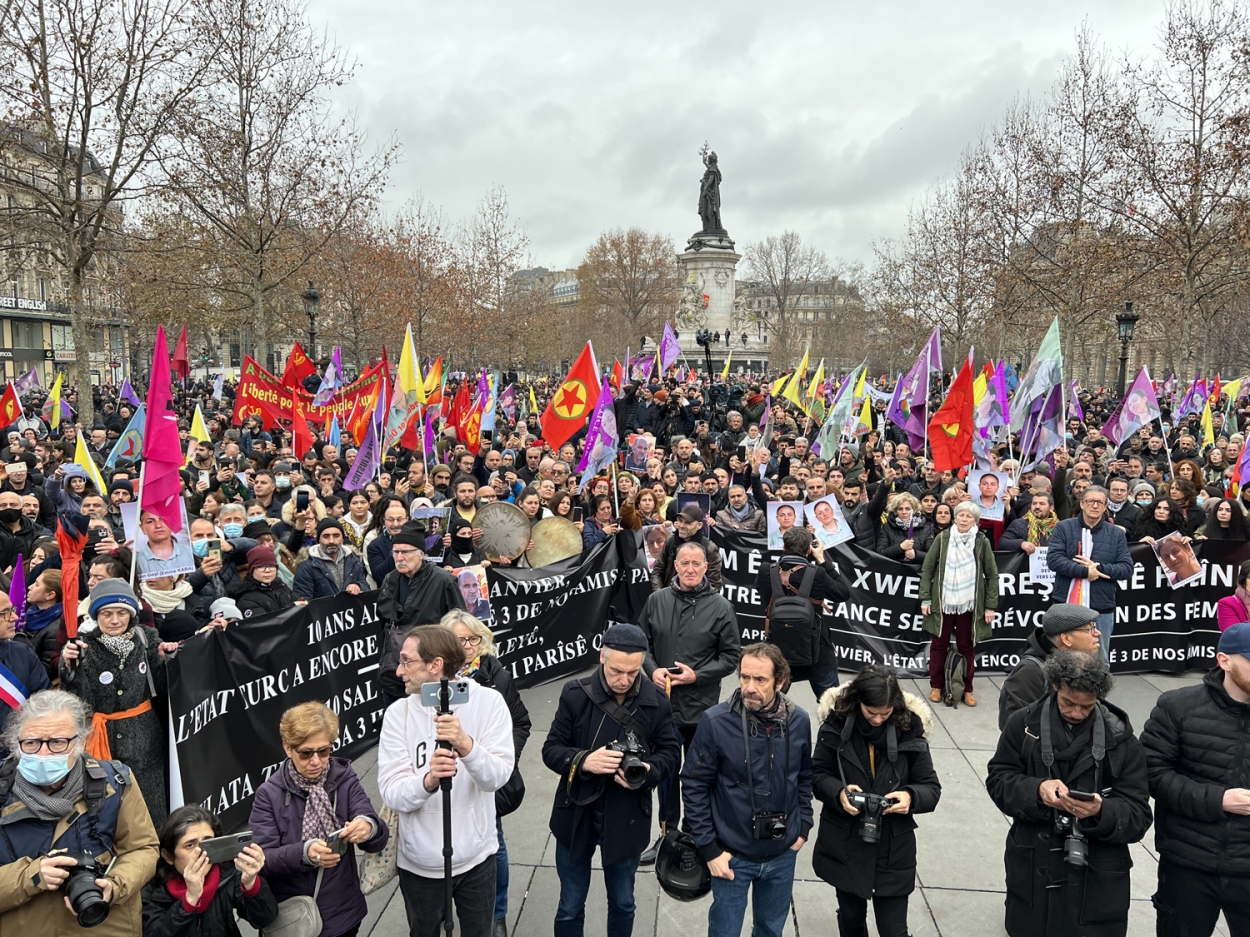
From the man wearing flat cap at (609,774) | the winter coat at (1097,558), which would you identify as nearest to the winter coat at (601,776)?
the man wearing flat cap at (609,774)

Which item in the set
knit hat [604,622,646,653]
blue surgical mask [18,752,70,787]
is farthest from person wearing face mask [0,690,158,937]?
knit hat [604,622,646,653]

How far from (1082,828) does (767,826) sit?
1277mm

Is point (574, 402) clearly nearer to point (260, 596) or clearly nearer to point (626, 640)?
point (260, 596)

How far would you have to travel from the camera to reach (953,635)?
8109 millimetres

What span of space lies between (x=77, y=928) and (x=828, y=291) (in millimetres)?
72380

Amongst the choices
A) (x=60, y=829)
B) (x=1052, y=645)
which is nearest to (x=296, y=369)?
(x=60, y=829)

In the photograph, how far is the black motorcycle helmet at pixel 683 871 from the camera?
11.9 feet

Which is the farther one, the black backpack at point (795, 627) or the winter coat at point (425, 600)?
the winter coat at point (425, 600)

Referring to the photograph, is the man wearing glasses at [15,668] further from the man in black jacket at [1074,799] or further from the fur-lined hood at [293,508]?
the man in black jacket at [1074,799]

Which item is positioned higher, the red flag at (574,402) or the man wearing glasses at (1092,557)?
the red flag at (574,402)

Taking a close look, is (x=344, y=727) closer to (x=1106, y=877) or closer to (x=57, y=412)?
(x=1106, y=877)

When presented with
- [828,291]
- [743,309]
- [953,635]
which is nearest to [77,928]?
[953,635]

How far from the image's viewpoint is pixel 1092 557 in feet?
22.0

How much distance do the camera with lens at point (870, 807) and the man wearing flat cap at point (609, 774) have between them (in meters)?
0.85
